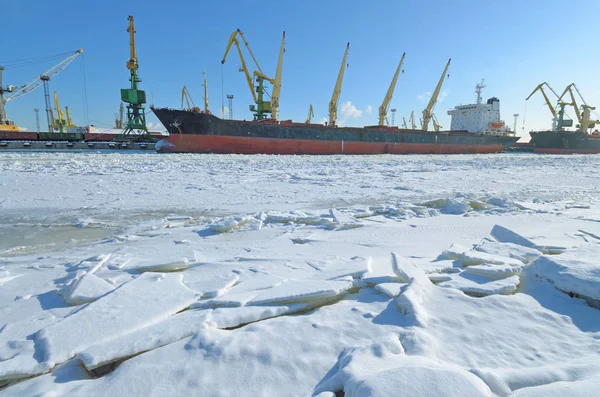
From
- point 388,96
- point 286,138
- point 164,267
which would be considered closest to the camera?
point 164,267

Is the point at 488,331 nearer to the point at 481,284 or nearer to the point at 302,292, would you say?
the point at 481,284

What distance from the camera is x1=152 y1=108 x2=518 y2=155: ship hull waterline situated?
20.3 meters

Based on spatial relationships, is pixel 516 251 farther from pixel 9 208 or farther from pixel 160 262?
pixel 9 208

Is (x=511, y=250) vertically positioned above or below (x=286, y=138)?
below

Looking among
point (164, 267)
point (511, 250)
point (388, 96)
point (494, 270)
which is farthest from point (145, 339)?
point (388, 96)

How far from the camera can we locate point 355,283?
218 cm

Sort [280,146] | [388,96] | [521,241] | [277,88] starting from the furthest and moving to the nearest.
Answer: [388,96] < [277,88] < [280,146] < [521,241]

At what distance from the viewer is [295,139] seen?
23.0 m

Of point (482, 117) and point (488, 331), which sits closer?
point (488, 331)

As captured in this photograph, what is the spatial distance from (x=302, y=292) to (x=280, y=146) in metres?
21.1

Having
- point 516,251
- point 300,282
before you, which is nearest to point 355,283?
point 300,282

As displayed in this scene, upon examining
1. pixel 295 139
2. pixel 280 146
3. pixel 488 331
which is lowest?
pixel 488 331

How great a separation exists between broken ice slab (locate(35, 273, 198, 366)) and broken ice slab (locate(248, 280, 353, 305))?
486 millimetres

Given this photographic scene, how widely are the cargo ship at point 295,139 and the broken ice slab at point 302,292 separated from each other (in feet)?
65.6
